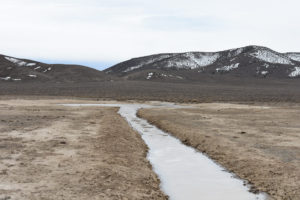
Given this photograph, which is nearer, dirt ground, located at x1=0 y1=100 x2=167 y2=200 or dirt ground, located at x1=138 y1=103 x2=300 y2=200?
dirt ground, located at x1=0 y1=100 x2=167 y2=200

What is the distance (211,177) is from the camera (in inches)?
694

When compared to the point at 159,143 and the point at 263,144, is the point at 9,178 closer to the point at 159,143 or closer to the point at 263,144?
the point at 159,143

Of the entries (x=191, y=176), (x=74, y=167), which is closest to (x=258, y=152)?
(x=191, y=176)


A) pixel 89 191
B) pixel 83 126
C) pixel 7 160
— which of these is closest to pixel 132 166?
pixel 89 191

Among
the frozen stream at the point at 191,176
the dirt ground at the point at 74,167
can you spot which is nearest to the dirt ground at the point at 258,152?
the frozen stream at the point at 191,176

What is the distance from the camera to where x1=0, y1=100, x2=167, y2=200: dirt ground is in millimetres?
13852

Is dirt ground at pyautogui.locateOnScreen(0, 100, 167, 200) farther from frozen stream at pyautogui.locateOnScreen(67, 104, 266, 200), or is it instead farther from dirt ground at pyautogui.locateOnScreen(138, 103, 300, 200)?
dirt ground at pyautogui.locateOnScreen(138, 103, 300, 200)

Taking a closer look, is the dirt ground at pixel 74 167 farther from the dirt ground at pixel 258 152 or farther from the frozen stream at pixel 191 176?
the dirt ground at pixel 258 152

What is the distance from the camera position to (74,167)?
17594 mm

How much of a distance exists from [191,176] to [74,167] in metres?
5.52

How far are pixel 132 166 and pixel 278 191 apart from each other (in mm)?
7066

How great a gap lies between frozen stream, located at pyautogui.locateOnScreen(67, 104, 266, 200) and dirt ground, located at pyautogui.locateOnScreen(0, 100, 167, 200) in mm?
705

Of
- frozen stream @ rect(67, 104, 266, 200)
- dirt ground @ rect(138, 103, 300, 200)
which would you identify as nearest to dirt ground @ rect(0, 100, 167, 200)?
frozen stream @ rect(67, 104, 266, 200)

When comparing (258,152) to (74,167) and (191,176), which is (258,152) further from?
(74,167)
